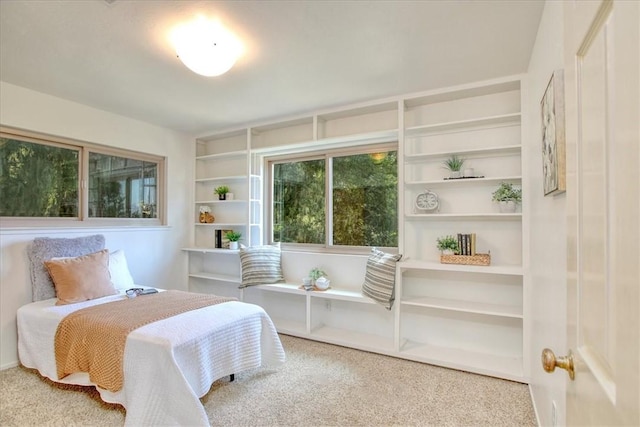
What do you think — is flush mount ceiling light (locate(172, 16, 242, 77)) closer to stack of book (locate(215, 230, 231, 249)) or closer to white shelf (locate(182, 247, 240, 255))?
white shelf (locate(182, 247, 240, 255))

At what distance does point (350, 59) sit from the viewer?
238cm

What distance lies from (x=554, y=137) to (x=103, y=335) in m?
2.69

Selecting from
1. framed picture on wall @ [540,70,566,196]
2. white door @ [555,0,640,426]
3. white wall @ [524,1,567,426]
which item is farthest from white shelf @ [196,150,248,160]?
white door @ [555,0,640,426]

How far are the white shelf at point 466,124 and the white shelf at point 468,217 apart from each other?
0.77 m

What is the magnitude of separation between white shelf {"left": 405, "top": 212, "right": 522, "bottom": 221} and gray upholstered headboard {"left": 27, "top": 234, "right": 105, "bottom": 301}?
303 cm

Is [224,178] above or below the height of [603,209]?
above

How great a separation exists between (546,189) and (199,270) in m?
4.06

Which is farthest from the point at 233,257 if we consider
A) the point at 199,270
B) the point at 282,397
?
the point at 282,397

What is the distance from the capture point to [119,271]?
322 centimetres

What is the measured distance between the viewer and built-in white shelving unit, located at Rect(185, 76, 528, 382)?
277 cm

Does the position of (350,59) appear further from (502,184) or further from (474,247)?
(474,247)

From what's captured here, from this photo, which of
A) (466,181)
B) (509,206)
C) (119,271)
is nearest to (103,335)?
(119,271)

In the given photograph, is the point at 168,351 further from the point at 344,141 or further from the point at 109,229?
the point at 344,141

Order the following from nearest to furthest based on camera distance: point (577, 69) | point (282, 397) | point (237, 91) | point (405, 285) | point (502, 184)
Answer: point (577, 69) → point (282, 397) → point (502, 184) → point (237, 91) → point (405, 285)
